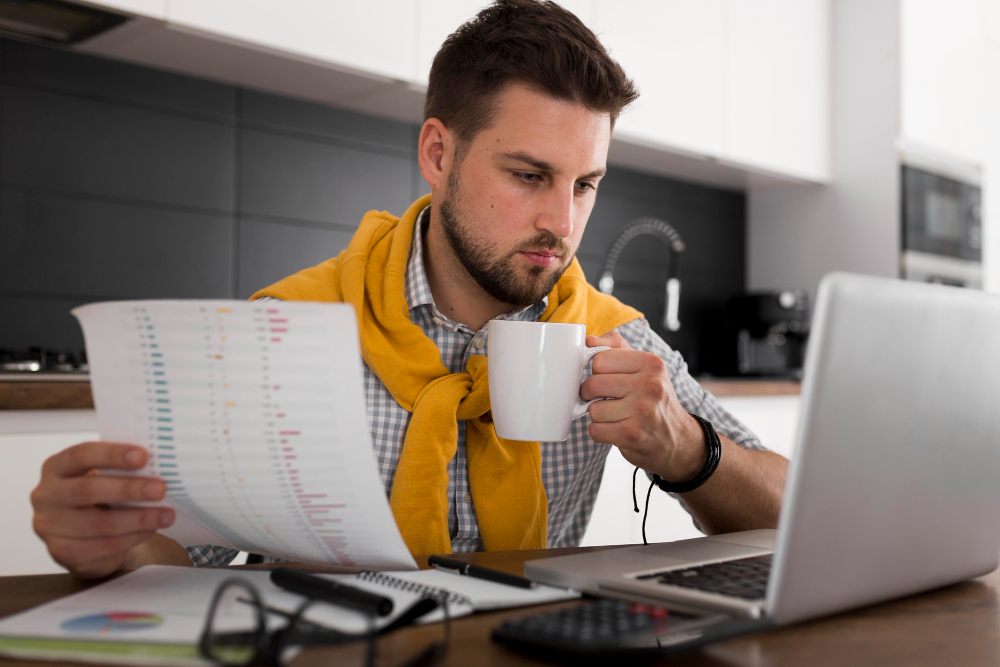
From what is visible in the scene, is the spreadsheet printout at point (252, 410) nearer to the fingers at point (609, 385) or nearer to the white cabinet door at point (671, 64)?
the fingers at point (609, 385)

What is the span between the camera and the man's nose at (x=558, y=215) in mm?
1194

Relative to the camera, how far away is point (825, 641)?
1.85 feet

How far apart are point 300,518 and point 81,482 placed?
0.18m

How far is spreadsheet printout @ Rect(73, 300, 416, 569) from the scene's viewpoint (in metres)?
0.57

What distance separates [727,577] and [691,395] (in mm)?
672

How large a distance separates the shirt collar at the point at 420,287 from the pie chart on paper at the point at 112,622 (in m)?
0.75

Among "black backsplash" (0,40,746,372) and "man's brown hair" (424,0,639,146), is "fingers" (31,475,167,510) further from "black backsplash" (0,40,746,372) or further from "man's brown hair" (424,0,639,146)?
"black backsplash" (0,40,746,372)

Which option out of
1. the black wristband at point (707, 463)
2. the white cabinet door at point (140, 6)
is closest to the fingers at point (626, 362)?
the black wristband at point (707, 463)

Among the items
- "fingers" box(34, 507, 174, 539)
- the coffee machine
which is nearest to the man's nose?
"fingers" box(34, 507, 174, 539)

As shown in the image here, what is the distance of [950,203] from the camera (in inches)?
136

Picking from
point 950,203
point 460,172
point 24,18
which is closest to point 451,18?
point 24,18

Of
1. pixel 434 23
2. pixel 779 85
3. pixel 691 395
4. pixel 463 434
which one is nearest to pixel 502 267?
pixel 463 434

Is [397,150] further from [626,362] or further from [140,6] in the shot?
[626,362]

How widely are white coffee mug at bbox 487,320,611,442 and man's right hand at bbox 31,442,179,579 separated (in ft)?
1.17
